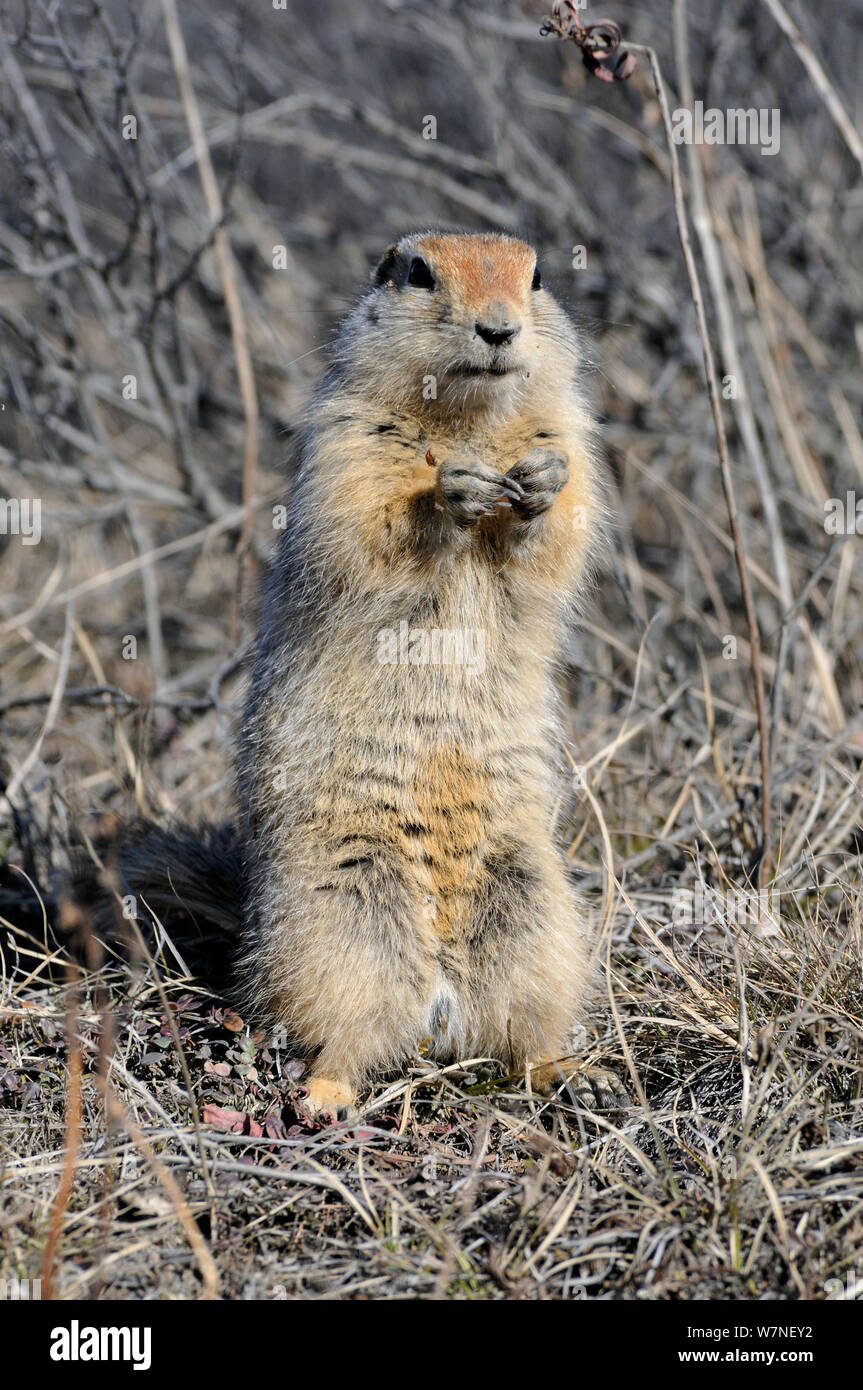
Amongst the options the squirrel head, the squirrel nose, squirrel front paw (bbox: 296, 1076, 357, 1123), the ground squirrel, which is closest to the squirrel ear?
the squirrel head

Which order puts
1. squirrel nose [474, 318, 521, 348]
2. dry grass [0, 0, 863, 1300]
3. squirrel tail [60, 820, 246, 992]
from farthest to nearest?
squirrel tail [60, 820, 246, 992], squirrel nose [474, 318, 521, 348], dry grass [0, 0, 863, 1300]

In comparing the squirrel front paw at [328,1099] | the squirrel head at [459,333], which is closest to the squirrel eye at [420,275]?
the squirrel head at [459,333]

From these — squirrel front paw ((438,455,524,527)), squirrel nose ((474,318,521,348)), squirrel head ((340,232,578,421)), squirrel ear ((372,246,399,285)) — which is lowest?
squirrel front paw ((438,455,524,527))

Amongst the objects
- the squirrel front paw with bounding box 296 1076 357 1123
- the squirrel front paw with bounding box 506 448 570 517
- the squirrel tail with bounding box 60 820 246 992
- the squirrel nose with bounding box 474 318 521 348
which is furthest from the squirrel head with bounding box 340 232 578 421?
the squirrel front paw with bounding box 296 1076 357 1123

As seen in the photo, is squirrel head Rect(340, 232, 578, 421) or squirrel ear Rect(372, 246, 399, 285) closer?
squirrel head Rect(340, 232, 578, 421)

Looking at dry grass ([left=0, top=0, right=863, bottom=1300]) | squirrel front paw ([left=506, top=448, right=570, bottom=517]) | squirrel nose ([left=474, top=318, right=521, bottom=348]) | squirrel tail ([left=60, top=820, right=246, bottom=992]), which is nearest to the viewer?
dry grass ([left=0, top=0, right=863, bottom=1300])

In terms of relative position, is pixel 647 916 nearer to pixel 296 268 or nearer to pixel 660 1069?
pixel 660 1069

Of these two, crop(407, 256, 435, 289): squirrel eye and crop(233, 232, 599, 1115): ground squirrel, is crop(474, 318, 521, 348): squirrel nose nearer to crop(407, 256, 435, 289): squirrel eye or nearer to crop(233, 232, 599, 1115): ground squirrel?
crop(233, 232, 599, 1115): ground squirrel

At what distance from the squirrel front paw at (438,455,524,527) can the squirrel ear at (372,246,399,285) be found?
41.3 inches

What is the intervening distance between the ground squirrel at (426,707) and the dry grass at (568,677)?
242 millimetres

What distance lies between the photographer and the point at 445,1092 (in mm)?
4008

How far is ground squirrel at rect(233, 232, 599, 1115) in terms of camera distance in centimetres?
398

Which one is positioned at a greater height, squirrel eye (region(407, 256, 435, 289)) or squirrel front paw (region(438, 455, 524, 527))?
squirrel eye (region(407, 256, 435, 289))
